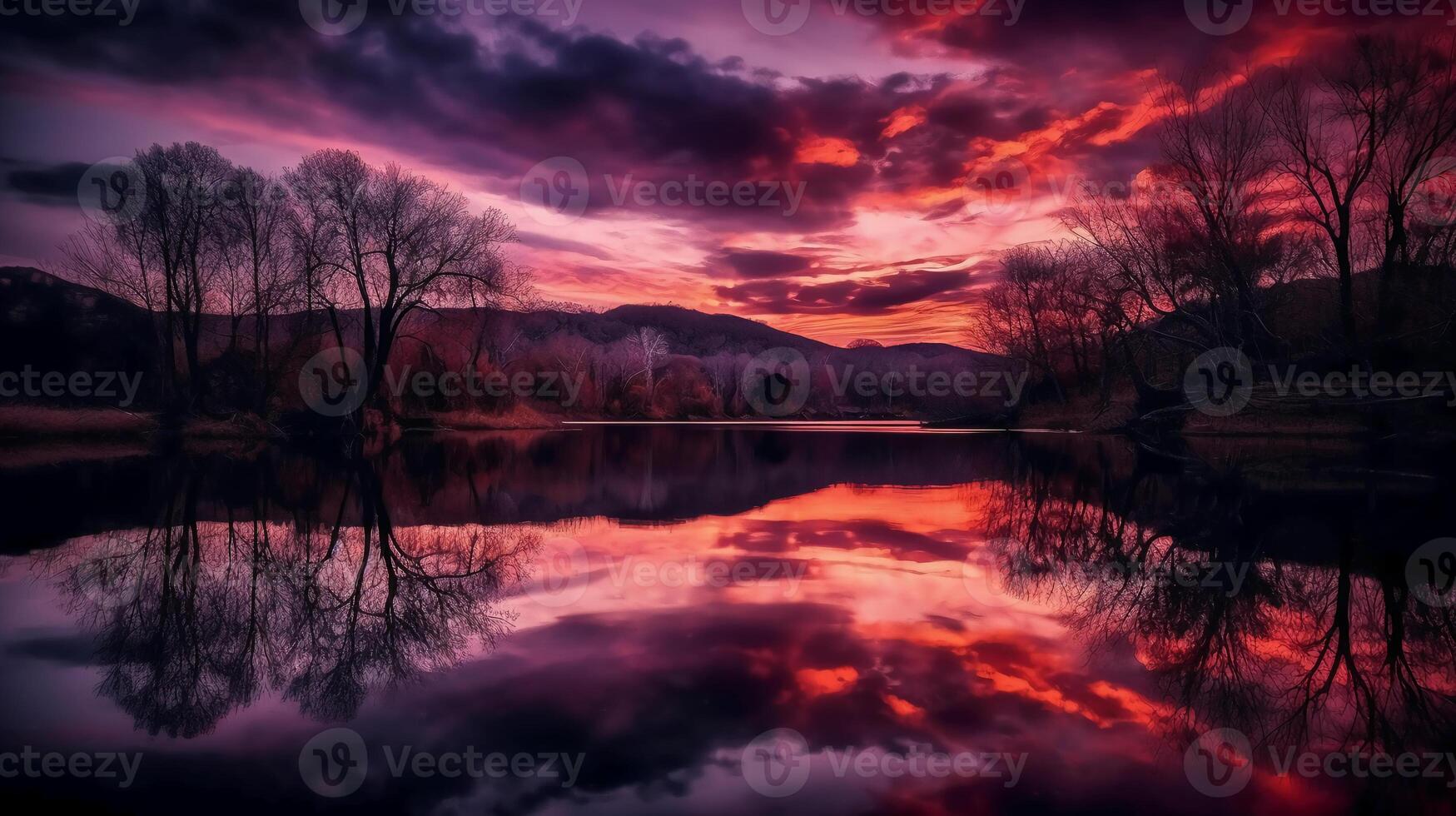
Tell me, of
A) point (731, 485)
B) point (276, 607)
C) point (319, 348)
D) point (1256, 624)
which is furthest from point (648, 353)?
point (1256, 624)

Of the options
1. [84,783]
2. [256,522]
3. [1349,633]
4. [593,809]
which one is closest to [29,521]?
[256,522]

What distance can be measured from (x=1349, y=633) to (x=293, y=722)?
7.36 m

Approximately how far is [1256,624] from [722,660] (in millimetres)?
4377

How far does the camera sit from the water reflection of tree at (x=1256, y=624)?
12.6ft

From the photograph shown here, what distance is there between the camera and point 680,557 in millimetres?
7859

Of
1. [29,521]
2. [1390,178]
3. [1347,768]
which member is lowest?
[29,521]

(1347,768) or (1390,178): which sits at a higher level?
(1390,178)

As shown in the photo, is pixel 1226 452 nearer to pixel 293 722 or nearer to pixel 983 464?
pixel 983 464

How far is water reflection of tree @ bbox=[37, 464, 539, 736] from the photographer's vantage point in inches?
162

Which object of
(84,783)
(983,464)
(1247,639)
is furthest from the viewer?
(983,464)

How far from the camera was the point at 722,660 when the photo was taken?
4.54 meters

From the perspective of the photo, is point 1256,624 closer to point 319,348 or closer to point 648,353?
point 319,348

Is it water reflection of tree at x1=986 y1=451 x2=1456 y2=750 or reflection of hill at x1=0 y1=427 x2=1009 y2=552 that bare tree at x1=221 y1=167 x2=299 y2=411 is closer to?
reflection of hill at x1=0 y1=427 x2=1009 y2=552

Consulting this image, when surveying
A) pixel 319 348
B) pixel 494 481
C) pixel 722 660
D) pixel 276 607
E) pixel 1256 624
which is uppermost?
pixel 319 348
